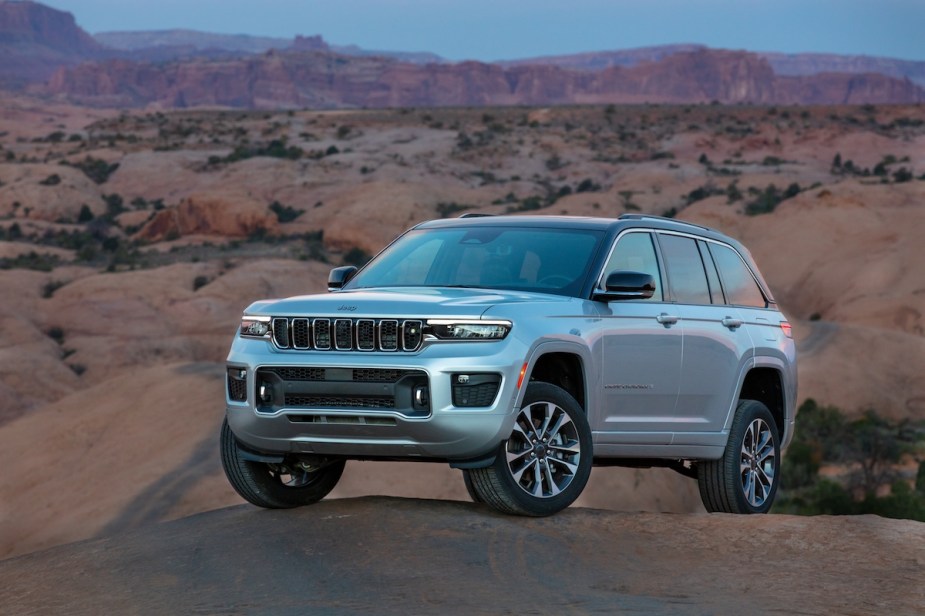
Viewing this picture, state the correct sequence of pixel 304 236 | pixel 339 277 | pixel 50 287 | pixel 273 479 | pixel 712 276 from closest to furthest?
pixel 273 479 → pixel 339 277 → pixel 712 276 → pixel 50 287 → pixel 304 236

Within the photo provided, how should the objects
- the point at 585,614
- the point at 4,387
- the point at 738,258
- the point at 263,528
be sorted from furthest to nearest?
the point at 4,387 < the point at 738,258 < the point at 263,528 < the point at 585,614

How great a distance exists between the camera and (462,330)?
7465 mm

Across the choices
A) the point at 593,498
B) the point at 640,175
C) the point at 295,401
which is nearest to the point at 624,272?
the point at 295,401

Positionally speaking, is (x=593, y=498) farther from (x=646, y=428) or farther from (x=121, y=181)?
(x=121, y=181)

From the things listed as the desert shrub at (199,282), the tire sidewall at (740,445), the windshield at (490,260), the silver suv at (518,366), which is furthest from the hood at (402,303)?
the desert shrub at (199,282)

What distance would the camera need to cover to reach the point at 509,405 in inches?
294

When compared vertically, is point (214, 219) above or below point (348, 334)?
below

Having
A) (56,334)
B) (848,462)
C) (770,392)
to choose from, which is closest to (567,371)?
(770,392)

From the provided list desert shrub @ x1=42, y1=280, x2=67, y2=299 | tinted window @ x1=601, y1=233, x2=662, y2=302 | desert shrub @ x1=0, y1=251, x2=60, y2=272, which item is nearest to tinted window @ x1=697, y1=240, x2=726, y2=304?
tinted window @ x1=601, y1=233, x2=662, y2=302

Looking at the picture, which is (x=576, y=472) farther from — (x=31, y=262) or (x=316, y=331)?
(x=31, y=262)

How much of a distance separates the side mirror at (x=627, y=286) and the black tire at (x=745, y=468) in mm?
1825

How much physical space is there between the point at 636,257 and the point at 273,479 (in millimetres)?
2632

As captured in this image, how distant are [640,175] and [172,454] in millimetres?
52728

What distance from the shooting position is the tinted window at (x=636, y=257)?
874cm
